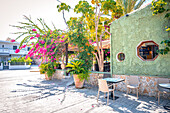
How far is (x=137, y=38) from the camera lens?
245 inches

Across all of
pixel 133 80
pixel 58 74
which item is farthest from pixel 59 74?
pixel 133 80

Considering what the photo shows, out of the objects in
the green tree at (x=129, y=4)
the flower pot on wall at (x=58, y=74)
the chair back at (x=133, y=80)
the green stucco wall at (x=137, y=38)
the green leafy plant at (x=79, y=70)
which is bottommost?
the flower pot on wall at (x=58, y=74)

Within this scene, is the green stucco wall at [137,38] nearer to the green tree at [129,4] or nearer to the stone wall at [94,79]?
the stone wall at [94,79]

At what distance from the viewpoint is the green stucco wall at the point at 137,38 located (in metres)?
5.47

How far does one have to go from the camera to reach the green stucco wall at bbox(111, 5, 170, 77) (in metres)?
5.47

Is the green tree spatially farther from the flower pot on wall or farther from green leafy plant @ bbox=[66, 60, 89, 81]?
the flower pot on wall

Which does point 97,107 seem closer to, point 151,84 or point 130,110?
point 130,110

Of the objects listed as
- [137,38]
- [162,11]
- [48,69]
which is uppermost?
[162,11]

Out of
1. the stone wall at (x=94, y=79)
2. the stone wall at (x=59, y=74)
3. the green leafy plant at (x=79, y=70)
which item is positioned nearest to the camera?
the green leafy plant at (x=79, y=70)

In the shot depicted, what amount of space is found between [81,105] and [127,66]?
A: 3.57 m

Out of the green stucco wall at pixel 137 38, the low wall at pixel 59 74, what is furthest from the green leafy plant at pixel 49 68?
the green stucco wall at pixel 137 38

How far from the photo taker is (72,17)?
907cm

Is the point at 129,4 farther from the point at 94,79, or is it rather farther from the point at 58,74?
the point at 58,74

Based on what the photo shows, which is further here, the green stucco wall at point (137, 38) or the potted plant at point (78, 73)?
the potted plant at point (78, 73)
